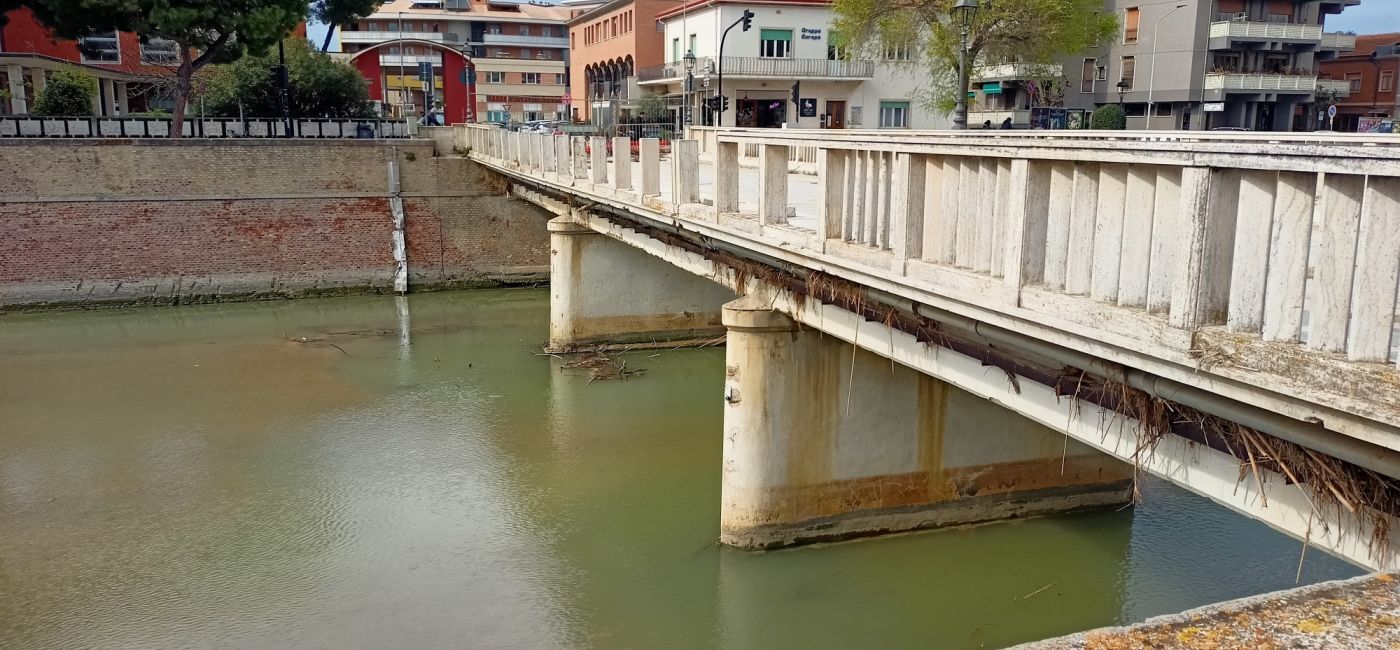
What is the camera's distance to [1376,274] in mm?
3836

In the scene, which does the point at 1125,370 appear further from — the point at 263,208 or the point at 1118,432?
the point at 263,208

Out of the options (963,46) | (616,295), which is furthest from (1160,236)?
(616,295)

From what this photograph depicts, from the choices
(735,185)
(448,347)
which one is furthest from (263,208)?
(735,185)

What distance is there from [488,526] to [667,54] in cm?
3720

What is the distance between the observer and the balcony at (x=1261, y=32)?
3897 cm

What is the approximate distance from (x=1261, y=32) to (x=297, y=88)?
33848 millimetres

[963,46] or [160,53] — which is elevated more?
[160,53]

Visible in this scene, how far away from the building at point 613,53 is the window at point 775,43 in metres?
5.60

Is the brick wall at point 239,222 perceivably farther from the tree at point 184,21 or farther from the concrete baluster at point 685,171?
the concrete baluster at point 685,171

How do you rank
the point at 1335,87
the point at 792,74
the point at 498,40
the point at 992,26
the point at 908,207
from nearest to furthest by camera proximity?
the point at 908,207 < the point at 992,26 < the point at 792,74 < the point at 1335,87 < the point at 498,40

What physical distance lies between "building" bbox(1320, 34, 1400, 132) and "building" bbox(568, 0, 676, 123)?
2997 centimetres

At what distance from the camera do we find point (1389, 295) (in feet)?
12.5

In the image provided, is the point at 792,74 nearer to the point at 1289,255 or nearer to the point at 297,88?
the point at 297,88

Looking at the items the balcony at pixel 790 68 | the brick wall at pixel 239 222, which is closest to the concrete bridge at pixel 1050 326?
the brick wall at pixel 239 222
